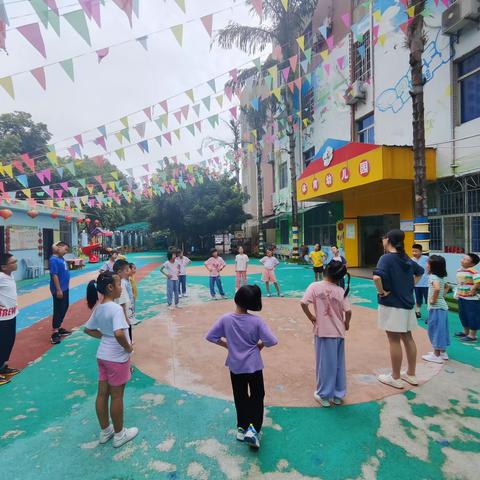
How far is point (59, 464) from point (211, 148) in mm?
12939

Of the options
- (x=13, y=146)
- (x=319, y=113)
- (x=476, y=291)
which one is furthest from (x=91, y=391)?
(x=13, y=146)

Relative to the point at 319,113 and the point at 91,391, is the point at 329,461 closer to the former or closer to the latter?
the point at 91,391

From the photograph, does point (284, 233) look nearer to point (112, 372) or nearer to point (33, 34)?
point (33, 34)

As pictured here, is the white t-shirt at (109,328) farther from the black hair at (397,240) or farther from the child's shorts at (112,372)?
the black hair at (397,240)

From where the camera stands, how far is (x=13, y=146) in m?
19.4

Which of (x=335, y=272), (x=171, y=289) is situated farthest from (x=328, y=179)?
(x=335, y=272)

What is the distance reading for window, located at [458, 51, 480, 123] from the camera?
25.7ft

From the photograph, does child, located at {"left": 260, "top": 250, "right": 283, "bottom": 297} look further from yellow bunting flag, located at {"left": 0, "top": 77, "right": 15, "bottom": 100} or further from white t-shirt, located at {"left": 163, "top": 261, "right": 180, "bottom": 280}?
yellow bunting flag, located at {"left": 0, "top": 77, "right": 15, "bottom": 100}

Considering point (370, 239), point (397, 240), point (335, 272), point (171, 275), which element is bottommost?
point (171, 275)

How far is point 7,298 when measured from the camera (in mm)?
3736

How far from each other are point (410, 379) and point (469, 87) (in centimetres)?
838

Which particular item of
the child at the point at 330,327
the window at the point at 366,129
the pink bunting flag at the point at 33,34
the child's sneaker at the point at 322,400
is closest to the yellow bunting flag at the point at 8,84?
the pink bunting flag at the point at 33,34

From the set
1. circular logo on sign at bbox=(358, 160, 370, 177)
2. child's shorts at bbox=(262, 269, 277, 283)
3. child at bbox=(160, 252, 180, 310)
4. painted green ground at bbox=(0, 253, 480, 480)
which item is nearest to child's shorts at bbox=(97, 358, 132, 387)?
painted green ground at bbox=(0, 253, 480, 480)

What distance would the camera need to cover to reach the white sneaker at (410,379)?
344 cm
